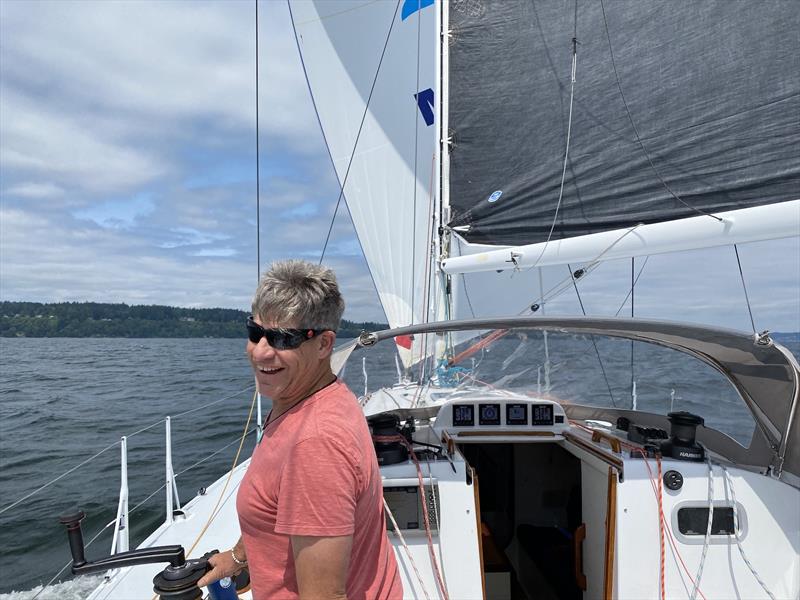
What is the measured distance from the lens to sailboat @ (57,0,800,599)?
91.0 inches

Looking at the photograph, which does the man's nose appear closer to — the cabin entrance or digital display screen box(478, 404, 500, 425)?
digital display screen box(478, 404, 500, 425)

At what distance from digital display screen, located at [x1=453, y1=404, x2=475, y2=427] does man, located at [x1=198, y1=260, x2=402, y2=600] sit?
2.01 metres

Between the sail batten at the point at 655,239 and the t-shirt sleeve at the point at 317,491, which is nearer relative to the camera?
the t-shirt sleeve at the point at 317,491

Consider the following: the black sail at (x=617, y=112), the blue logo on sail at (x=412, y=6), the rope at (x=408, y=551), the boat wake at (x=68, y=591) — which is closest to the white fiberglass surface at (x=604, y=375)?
the black sail at (x=617, y=112)

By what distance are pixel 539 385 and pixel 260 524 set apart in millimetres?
2539

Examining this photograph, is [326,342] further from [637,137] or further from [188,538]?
[637,137]

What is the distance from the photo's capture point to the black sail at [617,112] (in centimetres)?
289

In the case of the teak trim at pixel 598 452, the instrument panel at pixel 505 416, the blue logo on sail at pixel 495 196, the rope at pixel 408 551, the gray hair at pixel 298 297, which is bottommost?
the rope at pixel 408 551

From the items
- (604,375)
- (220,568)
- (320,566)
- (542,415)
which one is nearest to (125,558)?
(220,568)

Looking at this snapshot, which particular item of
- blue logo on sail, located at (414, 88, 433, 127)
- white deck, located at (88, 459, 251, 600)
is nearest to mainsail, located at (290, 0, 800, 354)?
white deck, located at (88, 459, 251, 600)

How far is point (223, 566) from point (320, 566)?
621mm

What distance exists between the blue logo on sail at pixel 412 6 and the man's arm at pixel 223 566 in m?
6.82

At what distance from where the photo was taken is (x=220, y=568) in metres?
1.43

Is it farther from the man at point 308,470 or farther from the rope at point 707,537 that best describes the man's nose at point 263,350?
the rope at point 707,537
